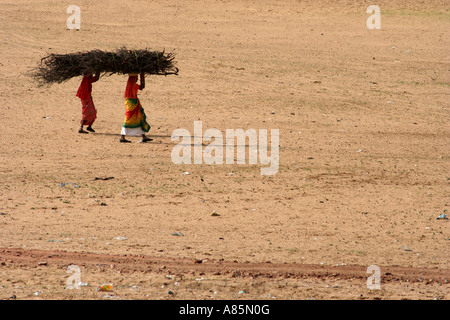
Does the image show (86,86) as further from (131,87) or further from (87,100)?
(131,87)

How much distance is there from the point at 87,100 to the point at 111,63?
139 cm

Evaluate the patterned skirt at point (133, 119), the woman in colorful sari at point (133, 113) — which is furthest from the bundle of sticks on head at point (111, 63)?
the patterned skirt at point (133, 119)

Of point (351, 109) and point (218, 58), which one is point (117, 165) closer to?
point (351, 109)

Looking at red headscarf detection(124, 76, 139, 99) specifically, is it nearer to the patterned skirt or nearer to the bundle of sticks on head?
the patterned skirt

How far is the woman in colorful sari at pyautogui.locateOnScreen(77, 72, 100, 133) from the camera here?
12.9m

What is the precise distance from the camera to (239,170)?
10727 mm

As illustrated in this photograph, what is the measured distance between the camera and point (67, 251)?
7008 mm

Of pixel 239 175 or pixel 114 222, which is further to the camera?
pixel 239 175

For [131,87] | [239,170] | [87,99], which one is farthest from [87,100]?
[239,170]

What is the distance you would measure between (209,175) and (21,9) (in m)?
17.3

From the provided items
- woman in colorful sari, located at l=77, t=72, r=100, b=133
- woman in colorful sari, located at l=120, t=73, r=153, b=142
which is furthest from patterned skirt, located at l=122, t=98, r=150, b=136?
woman in colorful sari, located at l=77, t=72, r=100, b=133

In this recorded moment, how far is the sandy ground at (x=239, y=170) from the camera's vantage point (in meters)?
6.56

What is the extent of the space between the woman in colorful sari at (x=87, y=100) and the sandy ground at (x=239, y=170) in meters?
0.47
